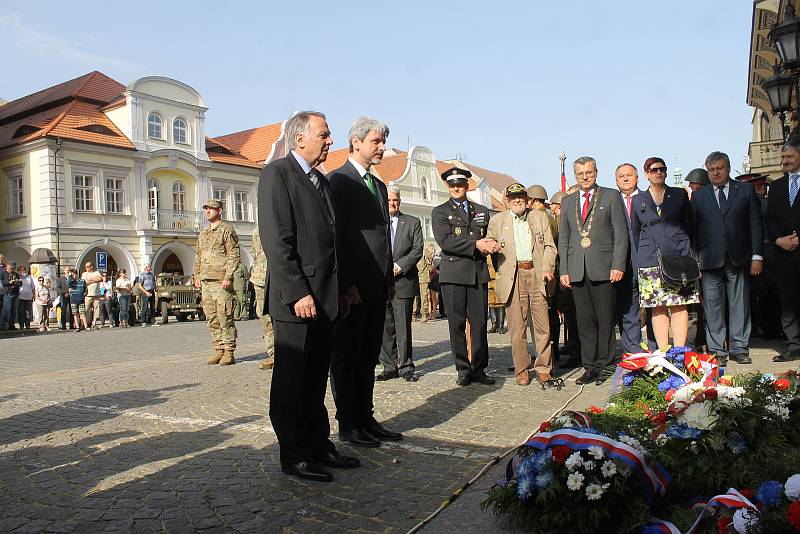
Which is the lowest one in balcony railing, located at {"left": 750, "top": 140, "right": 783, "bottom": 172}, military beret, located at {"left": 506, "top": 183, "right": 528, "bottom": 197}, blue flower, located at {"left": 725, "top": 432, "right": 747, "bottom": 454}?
blue flower, located at {"left": 725, "top": 432, "right": 747, "bottom": 454}

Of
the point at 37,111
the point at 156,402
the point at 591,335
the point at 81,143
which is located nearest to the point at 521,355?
the point at 591,335

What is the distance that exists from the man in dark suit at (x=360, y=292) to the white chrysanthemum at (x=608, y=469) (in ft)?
6.89

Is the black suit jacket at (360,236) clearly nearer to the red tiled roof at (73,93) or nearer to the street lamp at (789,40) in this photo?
the street lamp at (789,40)

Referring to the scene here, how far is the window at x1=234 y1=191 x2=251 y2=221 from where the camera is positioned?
4366cm

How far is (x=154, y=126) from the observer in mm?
38969

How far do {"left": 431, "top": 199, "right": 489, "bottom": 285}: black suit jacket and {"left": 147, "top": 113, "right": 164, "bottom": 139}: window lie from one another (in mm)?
35102

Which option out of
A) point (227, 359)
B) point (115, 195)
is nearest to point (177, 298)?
point (115, 195)

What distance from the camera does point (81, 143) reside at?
1355 inches

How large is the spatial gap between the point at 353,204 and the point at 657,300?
399cm

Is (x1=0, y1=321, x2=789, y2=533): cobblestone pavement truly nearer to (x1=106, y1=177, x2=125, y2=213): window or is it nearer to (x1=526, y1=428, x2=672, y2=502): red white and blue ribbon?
(x1=526, y1=428, x2=672, y2=502): red white and blue ribbon

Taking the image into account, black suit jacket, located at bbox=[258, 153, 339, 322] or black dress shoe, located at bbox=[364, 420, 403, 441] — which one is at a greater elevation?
black suit jacket, located at bbox=[258, 153, 339, 322]

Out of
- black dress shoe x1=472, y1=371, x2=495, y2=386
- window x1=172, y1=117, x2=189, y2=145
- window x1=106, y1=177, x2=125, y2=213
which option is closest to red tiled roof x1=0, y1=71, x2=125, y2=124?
window x1=172, y1=117, x2=189, y2=145

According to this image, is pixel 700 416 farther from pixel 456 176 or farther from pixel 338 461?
pixel 456 176

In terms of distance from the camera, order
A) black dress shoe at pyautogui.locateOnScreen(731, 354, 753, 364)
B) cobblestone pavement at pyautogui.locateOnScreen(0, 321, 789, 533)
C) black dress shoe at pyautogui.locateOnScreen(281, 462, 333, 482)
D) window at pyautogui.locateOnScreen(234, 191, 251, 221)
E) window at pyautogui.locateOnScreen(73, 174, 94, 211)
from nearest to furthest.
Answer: cobblestone pavement at pyautogui.locateOnScreen(0, 321, 789, 533) < black dress shoe at pyautogui.locateOnScreen(281, 462, 333, 482) < black dress shoe at pyautogui.locateOnScreen(731, 354, 753, 364) < window at pyautogui.locateOnScreen(73, 174, 94, 211) < window at pyautogui.locateOnScreen(234, 191, 251, 221)
